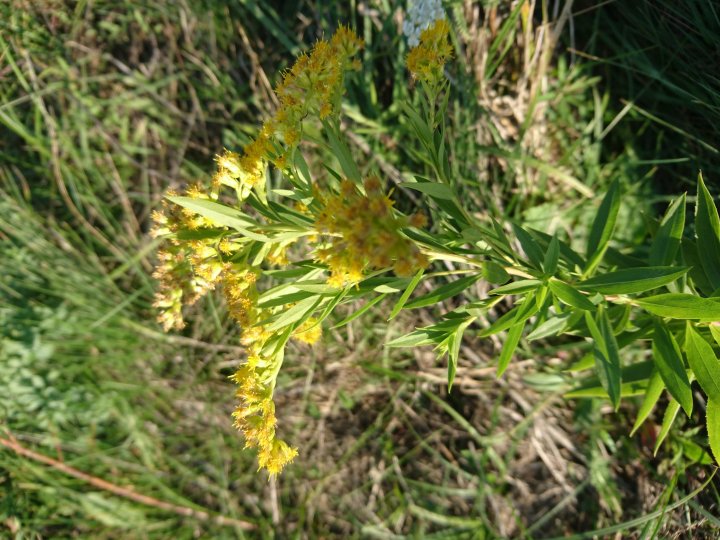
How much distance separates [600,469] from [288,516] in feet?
5.34

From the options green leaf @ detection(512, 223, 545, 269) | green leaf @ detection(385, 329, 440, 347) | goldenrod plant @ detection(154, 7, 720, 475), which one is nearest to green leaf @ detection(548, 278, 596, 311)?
goldenrod plant @ detection(154, 7, 720, 475)

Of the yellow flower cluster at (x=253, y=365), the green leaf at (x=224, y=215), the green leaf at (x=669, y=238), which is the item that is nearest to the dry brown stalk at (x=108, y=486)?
the yellow flower cluster at (x=253, y=365)

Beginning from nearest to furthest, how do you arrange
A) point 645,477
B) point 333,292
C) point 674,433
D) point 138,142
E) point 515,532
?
point 333,292 → point 674,433 → point 645,477 → point 515,532 → point 138,142

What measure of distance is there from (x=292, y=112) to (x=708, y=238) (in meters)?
1.30

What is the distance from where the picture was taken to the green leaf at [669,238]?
169cm

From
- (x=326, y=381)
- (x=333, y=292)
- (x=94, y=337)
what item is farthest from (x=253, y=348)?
(x=94, y=337)

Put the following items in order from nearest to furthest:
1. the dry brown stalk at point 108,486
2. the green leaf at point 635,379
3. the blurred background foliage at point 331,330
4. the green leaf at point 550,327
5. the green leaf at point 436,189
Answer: the green leaf at point 436,189 < the green leaf at point 550,327 < the green leaf at point 635,379 < the blurred background foliage at point 331,330 < the dry brown stalk at point 108,486

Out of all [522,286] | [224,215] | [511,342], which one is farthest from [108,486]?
[522,286]

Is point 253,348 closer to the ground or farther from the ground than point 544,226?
farther from the ground

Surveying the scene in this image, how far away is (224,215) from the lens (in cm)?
142

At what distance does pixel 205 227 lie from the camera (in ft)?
5.08

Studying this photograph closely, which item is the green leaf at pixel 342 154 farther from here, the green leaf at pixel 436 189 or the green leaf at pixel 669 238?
the green leaf at pixel 669 238

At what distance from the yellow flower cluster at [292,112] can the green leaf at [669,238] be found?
3.46 feet

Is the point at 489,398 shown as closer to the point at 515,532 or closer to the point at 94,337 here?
the point at 515,532
